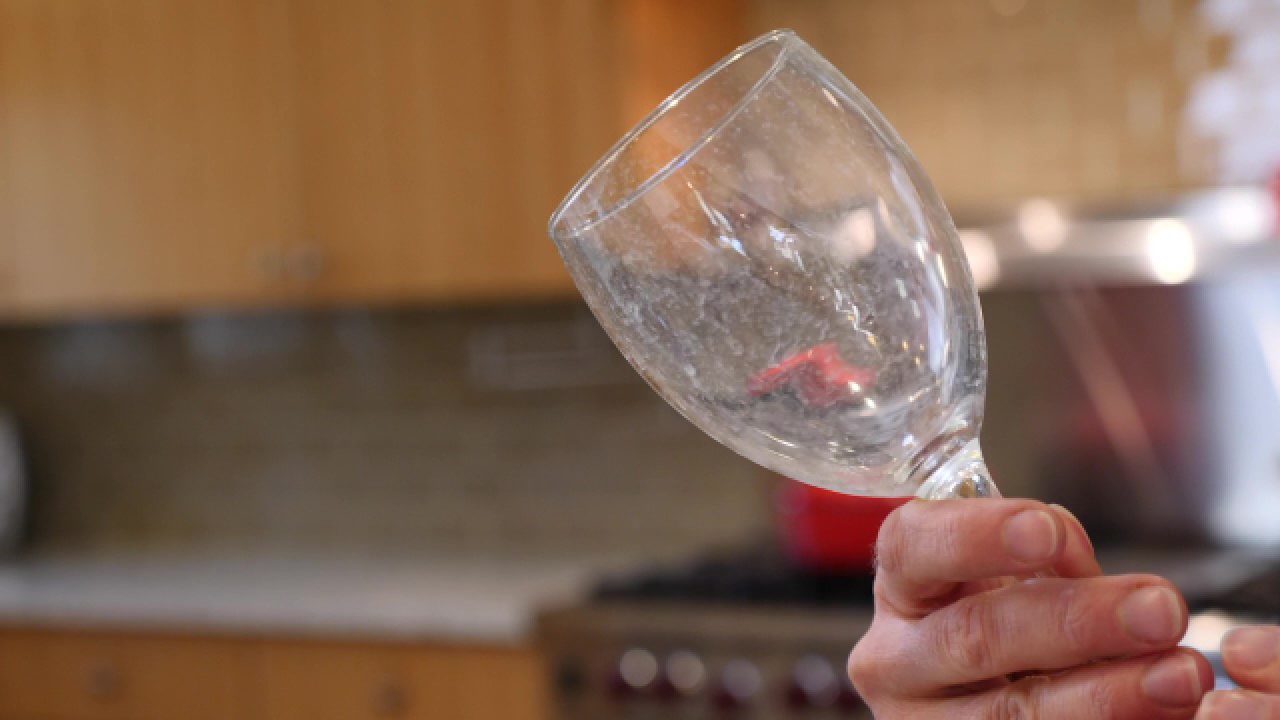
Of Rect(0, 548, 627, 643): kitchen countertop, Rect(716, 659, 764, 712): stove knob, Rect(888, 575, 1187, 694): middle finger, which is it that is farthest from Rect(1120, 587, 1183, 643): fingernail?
Rect(0, 548, 627, 643): kitchen countertop

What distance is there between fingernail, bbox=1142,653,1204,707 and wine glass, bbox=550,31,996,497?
0.27 ft

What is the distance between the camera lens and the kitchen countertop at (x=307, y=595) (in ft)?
8.68

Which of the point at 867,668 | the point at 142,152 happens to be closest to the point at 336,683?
the point at 142,152

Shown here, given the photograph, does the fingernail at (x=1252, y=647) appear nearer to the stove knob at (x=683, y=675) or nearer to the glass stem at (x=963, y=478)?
the glass stem at (x=963, y=478)

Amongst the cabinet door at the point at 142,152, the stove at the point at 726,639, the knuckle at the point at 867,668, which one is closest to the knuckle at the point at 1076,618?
the knuckle at the point at 867,668

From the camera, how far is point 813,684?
7.56 ft

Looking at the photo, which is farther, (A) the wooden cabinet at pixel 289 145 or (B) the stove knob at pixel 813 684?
(A) the wooden cabinet at pixel 289 145

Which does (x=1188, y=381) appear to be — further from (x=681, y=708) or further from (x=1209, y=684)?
(x=1209, y=684)

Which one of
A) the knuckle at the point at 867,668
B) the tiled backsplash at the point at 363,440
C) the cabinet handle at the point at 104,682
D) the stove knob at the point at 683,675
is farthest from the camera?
the tiled backsplash at the point at 363,440

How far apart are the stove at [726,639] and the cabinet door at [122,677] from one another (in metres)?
0.71

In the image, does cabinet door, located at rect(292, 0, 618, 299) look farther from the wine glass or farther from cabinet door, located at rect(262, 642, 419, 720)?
the wine glass

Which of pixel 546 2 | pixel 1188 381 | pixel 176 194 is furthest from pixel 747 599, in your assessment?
pixel 176 194

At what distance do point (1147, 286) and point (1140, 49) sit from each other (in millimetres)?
427

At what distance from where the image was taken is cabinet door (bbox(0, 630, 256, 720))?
2.86m
